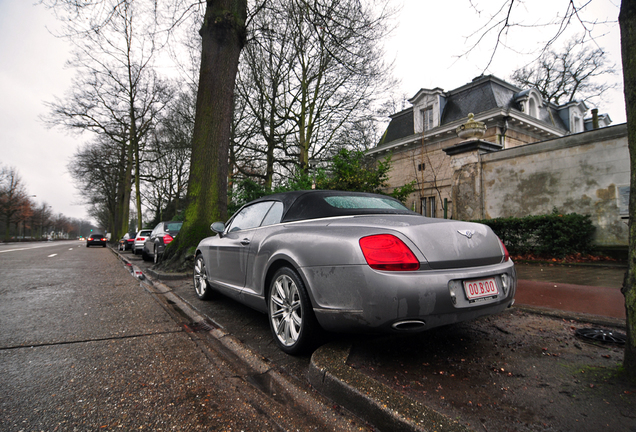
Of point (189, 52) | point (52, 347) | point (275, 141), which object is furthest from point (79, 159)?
point (52, 347)

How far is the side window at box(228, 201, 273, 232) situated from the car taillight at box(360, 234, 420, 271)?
5.86 feet

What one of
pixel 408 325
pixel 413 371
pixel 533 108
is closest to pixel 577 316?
pixel 413 371

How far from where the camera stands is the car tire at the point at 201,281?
481 centimetres

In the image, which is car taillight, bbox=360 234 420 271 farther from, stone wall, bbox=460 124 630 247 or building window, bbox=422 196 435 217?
building window, bbox=422 196 435 217

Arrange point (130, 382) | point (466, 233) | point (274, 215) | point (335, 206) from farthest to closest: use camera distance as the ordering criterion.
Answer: point (274, 215) < point (335, 206) < point (466, 233) < point (130, 382)

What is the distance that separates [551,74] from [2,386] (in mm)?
32707

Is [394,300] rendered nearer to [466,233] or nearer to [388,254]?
[388,254]

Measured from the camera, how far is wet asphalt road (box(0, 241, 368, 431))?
1.89 metres

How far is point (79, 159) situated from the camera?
2780 cm

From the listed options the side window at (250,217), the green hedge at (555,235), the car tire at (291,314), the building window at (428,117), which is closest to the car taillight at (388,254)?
the car tire at (291,314)

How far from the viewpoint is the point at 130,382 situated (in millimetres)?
2355

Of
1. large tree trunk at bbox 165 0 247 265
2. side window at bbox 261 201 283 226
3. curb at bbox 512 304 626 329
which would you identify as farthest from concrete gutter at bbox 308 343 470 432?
large tree trunk at bbox 165 0 247 265

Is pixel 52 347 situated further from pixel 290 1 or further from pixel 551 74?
pixel 551 74

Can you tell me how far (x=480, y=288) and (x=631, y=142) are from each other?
1.25m
